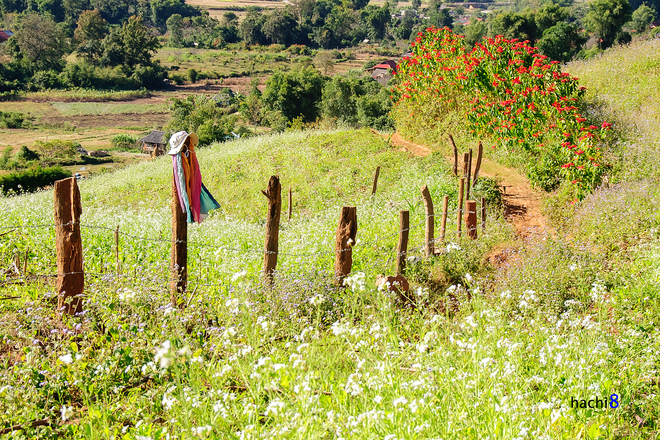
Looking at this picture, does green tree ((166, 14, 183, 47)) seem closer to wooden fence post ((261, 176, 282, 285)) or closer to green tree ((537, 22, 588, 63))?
green tree ((537, 22, 588, 63))

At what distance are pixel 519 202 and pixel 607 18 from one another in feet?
129

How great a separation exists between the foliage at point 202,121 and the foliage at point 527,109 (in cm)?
1666

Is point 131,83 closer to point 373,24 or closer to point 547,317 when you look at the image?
point 373,24

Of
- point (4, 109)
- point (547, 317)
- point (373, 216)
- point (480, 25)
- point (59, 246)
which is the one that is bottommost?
point (4, 109)

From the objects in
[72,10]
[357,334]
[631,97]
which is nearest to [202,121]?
[631,97]

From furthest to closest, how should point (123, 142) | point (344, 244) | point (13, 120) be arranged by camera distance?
point (13, 120) < point (123, 142) < point (344, 244)

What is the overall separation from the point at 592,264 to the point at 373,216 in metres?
4.94

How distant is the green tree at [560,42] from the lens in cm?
3862

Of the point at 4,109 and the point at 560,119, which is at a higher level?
the point at 560,119

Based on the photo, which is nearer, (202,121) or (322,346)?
(322,346)

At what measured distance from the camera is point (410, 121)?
17547 mm

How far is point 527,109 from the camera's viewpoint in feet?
39.1

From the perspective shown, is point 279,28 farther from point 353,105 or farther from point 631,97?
point 631,97

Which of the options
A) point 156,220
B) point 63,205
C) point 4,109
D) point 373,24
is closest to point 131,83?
point 4,109
